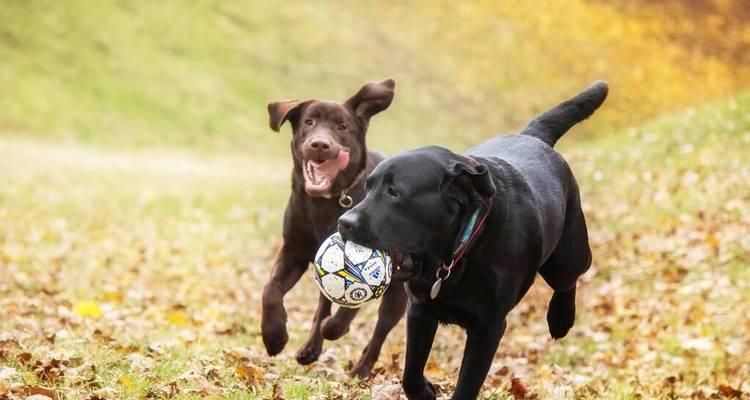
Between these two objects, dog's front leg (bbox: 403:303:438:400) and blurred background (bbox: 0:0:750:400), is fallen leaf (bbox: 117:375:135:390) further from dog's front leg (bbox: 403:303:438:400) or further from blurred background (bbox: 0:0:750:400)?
dog's front leg (bbox: 403:303:438:400)

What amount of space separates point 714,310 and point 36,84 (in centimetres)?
2139

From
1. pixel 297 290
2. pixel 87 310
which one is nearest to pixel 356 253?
pixel 87 310

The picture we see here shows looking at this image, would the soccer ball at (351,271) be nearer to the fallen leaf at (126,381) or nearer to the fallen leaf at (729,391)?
the fallen leaf at (126,381)

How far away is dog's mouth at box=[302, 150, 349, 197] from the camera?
211 inches

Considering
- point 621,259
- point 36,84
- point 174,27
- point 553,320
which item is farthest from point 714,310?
point 174,27

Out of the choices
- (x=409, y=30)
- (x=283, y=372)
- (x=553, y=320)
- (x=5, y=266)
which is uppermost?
(x=5, y=266)

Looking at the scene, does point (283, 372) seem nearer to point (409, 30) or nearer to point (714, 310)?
point (714, 310)

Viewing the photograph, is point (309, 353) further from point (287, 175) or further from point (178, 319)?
point (287, 175)

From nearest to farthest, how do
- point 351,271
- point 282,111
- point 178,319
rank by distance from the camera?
point 351,271 < point 282,111 < point 178,319

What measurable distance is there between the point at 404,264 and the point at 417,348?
529 mm

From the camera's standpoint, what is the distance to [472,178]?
3.70 m

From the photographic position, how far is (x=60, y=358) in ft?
14.8

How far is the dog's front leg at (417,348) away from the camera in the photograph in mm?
4098

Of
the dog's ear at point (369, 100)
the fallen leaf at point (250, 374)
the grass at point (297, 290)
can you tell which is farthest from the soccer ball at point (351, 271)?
the dog's ear at point (369, 100)
